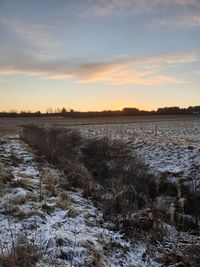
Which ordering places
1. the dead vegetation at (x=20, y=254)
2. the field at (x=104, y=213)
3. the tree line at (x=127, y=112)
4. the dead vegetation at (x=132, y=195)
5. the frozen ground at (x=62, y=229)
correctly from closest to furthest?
the dead vegetation at (x=20, y=254) < the frozen ground at (x=62, y=229) < the field at (x=104, y=213) < the dead vegetation at (x=132, y=195) < the tree line at (x=127, y=112)

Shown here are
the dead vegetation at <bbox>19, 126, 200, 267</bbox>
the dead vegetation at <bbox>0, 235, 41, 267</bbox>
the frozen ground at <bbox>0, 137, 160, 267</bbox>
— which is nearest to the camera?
the dead vegetation at <bbox>0, 235, 41, 267</bbox>

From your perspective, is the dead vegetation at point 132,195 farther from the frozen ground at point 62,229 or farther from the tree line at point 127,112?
the tree line at point 127,112

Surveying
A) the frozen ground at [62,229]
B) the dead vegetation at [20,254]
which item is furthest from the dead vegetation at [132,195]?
the dead vegetation at [20,254]

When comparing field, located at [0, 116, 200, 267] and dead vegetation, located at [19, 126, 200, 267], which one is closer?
field, located at [0, 116, 200, 267]

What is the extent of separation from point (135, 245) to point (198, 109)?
367ft

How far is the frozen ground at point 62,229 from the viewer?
637cm

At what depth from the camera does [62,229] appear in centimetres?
745

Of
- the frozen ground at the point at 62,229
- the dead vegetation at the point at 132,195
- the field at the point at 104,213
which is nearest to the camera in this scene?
the frozen ground at the point at 62,229

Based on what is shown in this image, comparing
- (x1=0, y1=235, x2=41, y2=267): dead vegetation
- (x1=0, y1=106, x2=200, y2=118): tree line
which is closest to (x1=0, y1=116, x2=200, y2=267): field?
(x1=0, y1=235, x2=41, y2=267): dead vegetation

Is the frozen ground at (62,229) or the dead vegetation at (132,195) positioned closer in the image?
the frozen ground at (62,229)

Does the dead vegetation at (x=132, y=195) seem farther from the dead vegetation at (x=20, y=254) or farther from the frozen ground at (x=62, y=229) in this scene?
the dead vegetation at (x=20, y=254)

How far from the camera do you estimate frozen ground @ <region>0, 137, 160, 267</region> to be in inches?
251

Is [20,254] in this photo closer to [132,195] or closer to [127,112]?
[132,195]

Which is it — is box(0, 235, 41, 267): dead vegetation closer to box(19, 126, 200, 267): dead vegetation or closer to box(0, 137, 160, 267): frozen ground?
box(0, 137, 160, 267): frozen ground
